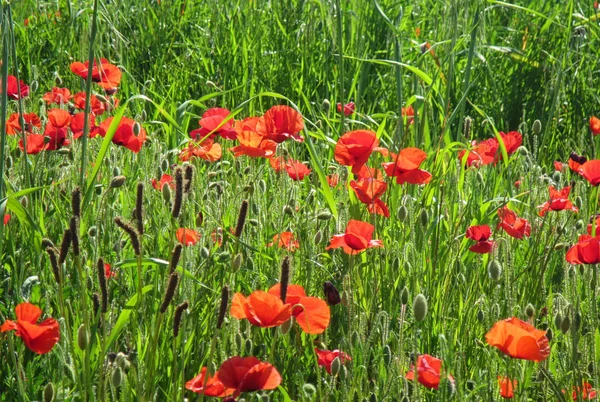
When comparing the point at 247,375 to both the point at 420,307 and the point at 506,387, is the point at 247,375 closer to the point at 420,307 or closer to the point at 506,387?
the point at 420,307

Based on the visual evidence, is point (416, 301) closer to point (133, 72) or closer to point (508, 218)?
point (508, 218)

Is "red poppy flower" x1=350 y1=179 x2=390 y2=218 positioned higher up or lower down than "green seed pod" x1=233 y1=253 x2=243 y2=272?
lower down

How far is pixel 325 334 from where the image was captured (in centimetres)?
176

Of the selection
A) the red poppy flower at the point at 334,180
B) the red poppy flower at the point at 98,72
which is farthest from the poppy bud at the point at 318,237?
the red poppy flower at the point at 98,72

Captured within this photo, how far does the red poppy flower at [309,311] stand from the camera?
135cm

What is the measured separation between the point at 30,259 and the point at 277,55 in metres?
1.84

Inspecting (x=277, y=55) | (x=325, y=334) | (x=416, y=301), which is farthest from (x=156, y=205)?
(x=277, y=55)

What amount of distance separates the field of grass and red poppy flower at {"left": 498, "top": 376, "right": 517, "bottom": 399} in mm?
26

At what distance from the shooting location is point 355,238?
5.26 feet

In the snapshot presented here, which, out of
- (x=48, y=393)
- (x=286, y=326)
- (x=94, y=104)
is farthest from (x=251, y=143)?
(x=48, y=393)

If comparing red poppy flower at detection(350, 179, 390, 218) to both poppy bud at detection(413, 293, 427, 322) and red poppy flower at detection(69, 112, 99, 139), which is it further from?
red poppy flower at detection(69, 112, 99, 139)

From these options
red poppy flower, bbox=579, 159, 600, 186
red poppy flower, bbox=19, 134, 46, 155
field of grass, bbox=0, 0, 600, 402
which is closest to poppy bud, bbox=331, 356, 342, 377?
field of grass, bbox=0, 0, 600, 402

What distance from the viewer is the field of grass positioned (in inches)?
53.8

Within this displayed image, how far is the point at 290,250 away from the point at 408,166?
1.03ft
